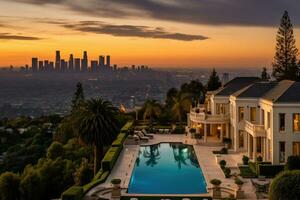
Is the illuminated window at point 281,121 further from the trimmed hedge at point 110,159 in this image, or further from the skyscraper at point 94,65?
the skyscraper at point 94,65

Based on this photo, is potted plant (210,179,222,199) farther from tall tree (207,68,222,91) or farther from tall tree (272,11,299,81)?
tall tree (207,68,222,91)

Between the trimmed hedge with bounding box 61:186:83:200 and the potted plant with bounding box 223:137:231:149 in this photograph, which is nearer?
the trimmed hedge with bounding box 61:186:83:200

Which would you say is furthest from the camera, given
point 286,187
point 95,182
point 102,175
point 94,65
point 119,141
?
point 94,65

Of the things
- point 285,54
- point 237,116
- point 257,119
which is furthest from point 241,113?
point 285,54

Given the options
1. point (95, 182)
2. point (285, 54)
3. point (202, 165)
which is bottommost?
point (202, 165)

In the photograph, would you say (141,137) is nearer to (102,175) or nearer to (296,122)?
(102,175)

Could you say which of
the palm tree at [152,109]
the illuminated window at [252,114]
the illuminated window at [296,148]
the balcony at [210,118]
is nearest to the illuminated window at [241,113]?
the illuminated window at [252,114]

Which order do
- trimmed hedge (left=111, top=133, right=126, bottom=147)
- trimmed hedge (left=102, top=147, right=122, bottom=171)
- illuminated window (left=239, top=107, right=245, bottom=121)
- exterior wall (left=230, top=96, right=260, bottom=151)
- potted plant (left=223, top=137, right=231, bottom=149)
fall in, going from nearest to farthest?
trimmed hedge (left=102, top=147, right=122, bottom=171) < exterior wall (left=230, top=96, right=260, bottom=151) < illuminated window (left=239, top=107, right=245, bottom=121) < trimmed hedge (left=111, top=133, right=126, bottom=147) < potted plant (left=223, top=137, right=231, bottom=149)

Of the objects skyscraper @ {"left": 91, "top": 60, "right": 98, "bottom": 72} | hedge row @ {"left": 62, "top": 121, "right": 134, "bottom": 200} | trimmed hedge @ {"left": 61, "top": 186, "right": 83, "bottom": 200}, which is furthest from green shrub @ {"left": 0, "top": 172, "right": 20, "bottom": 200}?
skyscraper @ {"left": 91, "top": 60, "right": 98, "bottom": 72}
